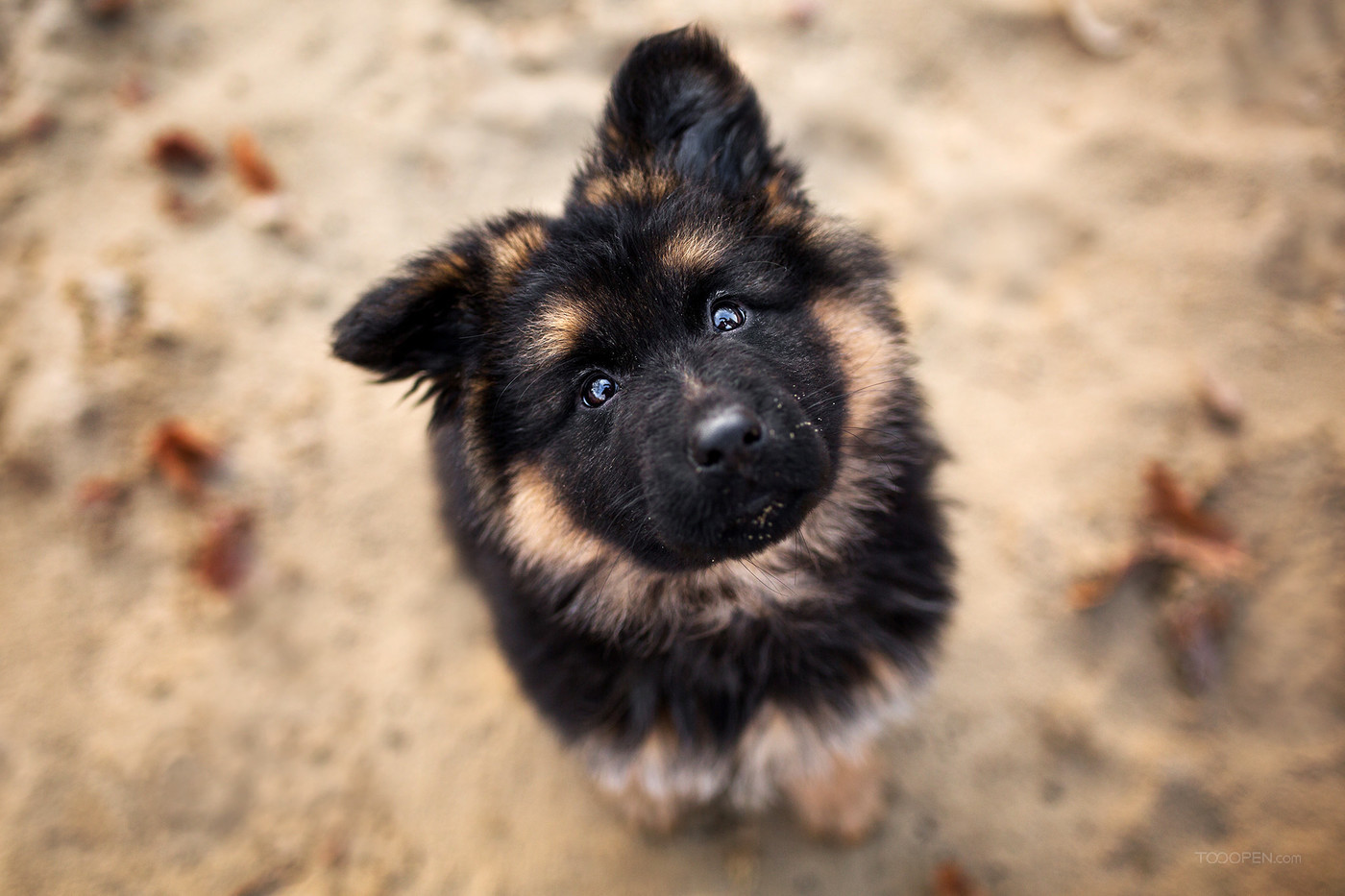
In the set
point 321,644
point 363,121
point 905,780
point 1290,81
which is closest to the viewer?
point 905,780

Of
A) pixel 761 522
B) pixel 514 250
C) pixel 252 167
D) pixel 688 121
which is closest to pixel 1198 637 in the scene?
pixel 761 522

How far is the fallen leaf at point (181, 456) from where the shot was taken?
312 cm

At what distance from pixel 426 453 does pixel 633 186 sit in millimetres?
1634

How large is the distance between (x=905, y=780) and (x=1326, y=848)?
1338mm

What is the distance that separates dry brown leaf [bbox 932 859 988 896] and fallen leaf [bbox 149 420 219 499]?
3.31 m

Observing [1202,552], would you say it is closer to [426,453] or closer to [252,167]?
[426,453]

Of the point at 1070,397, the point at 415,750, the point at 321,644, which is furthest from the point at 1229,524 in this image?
the point at 321,644

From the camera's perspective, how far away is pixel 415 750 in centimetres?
285

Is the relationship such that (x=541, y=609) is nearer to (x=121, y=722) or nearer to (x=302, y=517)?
(x=302, y=517)

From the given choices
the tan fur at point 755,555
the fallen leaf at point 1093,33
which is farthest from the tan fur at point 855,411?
the fallen leaf at point 1093,33

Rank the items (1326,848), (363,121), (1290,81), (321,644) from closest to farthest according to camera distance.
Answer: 1. (1326,848)
2. (321,644)
3. (1290,81)
4. (363,121)

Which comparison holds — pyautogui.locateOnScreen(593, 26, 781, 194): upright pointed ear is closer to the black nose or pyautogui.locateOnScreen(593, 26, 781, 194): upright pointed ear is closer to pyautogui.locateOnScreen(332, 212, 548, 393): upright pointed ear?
pyautogui.locateOnScreen(332, 212, 548, 393): upright pointed ear

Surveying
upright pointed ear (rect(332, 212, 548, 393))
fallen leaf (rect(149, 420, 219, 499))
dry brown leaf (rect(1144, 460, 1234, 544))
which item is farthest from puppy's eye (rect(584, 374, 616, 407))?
dry brown leaf (rect(1144, 460, 1234, 544))

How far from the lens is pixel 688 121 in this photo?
214 centimetres
